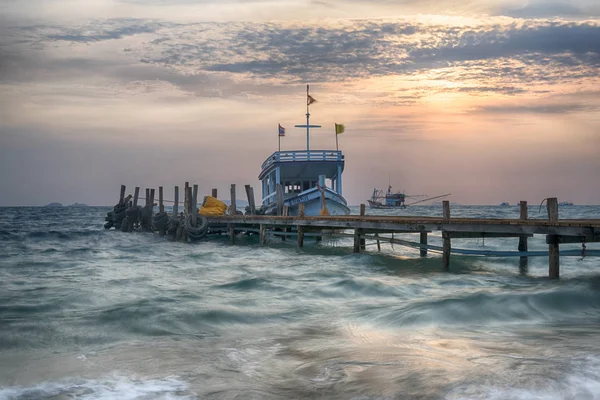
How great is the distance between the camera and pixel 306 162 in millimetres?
37312

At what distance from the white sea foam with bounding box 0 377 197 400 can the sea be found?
0.03m

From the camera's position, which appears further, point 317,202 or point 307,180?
point 307,180

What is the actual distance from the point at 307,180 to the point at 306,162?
2.99m

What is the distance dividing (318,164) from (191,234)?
29.0ft

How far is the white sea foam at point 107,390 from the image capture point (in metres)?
8.30

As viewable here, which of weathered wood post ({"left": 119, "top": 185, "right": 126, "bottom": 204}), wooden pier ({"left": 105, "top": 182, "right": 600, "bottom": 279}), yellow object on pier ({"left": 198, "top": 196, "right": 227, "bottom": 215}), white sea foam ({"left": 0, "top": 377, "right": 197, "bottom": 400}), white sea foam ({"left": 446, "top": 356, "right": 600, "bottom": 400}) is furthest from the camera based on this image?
weathered wood post ({"left": 119, "top": 185, "right": 126, "bottom": 204})

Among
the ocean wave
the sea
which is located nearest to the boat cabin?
the sea

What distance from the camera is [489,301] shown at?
46.8 ft

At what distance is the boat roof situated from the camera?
1462 inches

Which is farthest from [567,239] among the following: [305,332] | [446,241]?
[305,332]

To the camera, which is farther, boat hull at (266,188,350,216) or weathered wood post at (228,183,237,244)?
weathered wood post at (228,183,237,244)

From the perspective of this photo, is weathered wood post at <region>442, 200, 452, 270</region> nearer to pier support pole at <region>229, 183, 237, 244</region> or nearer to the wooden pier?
the wooden pier

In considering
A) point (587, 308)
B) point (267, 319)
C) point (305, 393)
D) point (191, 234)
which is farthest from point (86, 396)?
point (191, 234)

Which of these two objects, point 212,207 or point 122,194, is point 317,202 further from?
point 122,194
